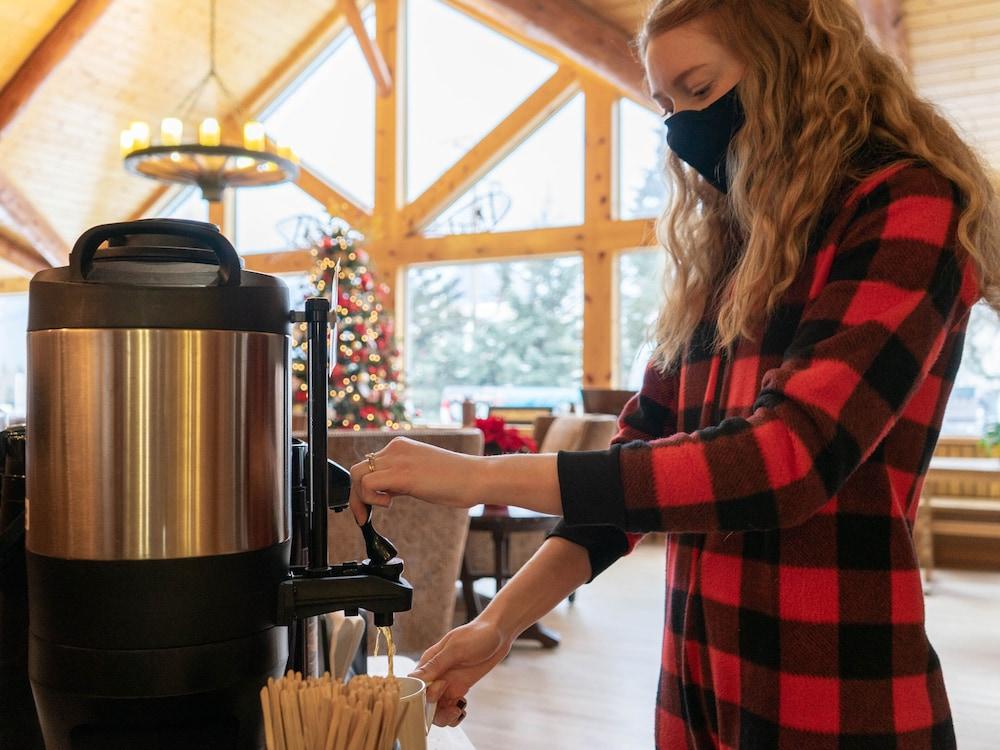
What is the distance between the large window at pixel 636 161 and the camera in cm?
742

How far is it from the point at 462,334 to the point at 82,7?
400 cm

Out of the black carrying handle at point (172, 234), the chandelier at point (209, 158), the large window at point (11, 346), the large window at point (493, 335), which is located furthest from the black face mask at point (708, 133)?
the large window at point (11, 346)

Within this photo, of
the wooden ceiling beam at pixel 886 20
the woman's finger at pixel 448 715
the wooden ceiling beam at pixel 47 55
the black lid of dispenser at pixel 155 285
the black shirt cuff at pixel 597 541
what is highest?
the wooden ceiling beam at pixel 47 55

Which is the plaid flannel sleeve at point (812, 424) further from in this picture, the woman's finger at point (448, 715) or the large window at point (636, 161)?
the large window at point (636, 161)

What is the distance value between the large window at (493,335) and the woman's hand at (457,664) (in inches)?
261

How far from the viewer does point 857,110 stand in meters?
0.93

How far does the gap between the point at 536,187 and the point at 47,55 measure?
4.13 meters

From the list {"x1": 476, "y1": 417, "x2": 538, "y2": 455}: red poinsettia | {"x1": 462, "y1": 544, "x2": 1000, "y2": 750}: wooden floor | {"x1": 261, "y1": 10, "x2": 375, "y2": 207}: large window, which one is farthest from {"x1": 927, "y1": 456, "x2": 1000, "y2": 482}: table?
{"x1": 261, "y1": 10, "x2": 375, "y2": 207}: large window

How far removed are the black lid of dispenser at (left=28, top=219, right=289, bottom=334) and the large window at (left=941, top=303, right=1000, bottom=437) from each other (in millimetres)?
6533

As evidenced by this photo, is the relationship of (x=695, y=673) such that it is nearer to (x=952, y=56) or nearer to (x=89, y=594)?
(x=89, y=594)

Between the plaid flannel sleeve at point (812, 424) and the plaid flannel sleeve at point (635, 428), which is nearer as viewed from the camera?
the plaid flannel sleeve at point (812, 424)

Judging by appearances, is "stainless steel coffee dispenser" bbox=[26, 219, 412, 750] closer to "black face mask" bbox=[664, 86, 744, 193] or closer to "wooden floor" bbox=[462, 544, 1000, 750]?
"black face mask" bbox=[664, 86, 744, 193]

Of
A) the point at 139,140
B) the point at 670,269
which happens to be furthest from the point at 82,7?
the point at 670,269

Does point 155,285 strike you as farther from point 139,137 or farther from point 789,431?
point 139,137
